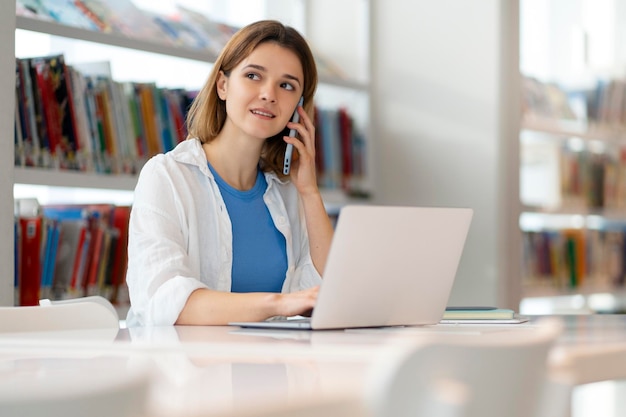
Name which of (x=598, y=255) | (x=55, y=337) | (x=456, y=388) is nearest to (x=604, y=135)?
(x=598, y=255)

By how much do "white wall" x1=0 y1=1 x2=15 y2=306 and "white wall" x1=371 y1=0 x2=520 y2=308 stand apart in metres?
1.98

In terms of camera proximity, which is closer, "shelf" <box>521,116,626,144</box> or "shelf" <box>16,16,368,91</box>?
"shelf" <box>16,16,368,91</box>

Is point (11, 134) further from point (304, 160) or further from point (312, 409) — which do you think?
point (312, 409)

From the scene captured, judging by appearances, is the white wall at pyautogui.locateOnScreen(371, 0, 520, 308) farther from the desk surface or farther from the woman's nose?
the desk surface

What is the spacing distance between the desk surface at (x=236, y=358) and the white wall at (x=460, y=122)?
7.49ft

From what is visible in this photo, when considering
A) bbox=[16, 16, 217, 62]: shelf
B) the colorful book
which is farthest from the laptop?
bbox=[16, 16, 217, 62]: shelf

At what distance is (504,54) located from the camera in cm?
397

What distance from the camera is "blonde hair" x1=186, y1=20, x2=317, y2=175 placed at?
→ 2322 mm

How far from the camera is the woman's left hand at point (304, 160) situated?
236 centimetres

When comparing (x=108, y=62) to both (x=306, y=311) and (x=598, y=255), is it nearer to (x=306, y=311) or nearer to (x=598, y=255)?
(x=306, y=311)

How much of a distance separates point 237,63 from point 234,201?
1.21 feet

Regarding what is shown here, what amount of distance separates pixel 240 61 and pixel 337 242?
3.41 ft

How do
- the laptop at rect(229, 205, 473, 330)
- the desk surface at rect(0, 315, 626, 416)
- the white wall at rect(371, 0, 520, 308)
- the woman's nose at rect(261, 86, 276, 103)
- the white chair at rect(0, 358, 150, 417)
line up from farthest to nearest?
the white wall at rect(371, 0, 520, 308)
the woman's nose at rect(261, 86, 276, 103)
the laptop at rect(229, 205, 473, 330)
the desk surface at rect(0, 315, 626, 416)
the white chair at rect(0, 358, 150, 417)

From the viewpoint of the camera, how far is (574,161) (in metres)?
4.92
